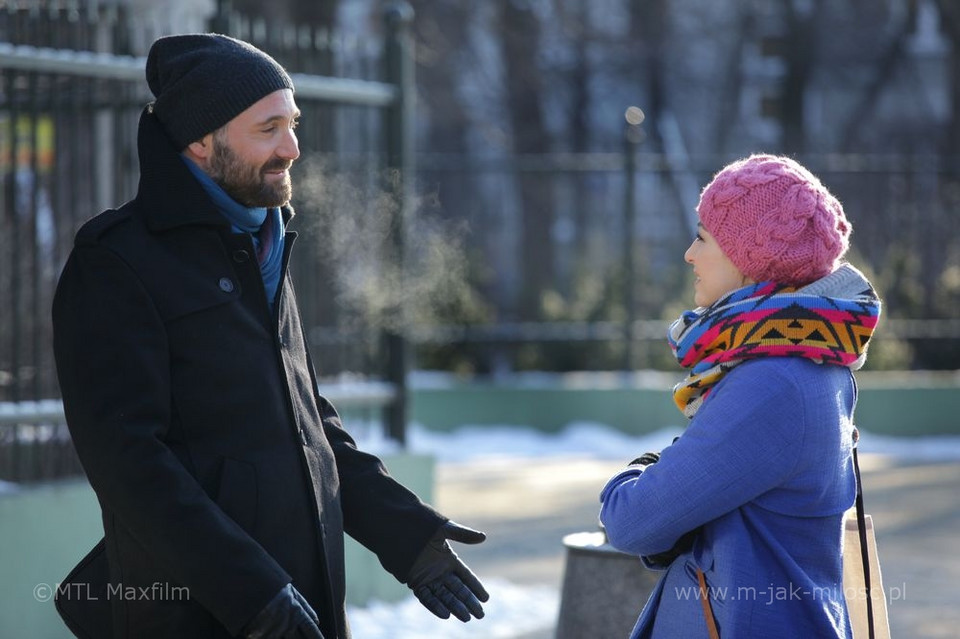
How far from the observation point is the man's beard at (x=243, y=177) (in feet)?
9.62

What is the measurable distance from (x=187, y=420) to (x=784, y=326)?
1.10 m

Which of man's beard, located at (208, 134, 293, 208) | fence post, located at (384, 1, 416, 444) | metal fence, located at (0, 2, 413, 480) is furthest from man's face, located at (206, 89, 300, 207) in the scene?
fence post, located at (384, 1, 416, 444)

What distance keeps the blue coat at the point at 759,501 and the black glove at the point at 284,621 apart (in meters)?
0.58

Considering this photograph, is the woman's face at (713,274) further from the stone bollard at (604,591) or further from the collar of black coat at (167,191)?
the stone bollard at (604,591)

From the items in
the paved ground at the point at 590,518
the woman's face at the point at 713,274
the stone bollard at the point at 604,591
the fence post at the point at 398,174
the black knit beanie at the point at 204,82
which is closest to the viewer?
the woman's face at the point at 713,274

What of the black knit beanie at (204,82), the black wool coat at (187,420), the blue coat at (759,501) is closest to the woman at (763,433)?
the blue coat at (759,501)

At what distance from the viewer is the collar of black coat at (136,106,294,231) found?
2844 mm

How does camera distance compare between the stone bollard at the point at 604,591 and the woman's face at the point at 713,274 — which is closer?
the woman's face at the point at 713,274

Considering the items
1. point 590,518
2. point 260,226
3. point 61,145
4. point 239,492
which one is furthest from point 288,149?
point 590,518

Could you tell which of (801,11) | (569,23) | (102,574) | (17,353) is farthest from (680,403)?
(801,11)

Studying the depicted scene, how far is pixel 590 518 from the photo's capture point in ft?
28.8

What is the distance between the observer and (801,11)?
2302 cm

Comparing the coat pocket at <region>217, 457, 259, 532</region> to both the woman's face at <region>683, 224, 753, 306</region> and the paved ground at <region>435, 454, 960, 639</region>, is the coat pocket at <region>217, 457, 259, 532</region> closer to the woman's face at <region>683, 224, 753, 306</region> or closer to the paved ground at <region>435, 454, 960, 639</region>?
the woman's face at <region>683, 224, 753, 306</region>

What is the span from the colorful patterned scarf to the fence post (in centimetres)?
410
